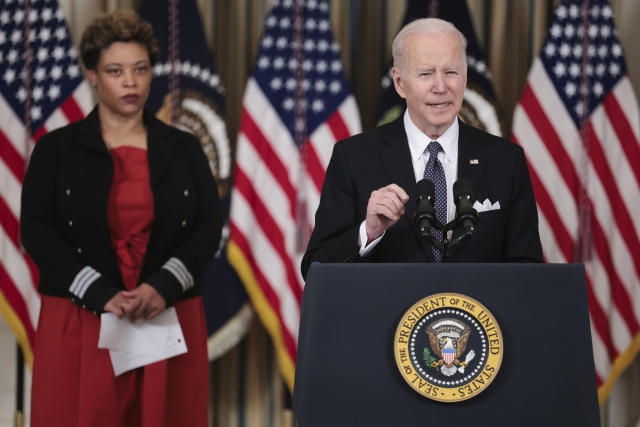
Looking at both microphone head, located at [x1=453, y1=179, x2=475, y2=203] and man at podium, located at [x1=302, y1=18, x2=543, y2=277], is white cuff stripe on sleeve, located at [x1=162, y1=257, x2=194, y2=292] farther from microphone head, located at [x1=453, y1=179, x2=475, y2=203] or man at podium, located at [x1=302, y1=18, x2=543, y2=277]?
microphone head, located at [x1=453, y1=179, x2=475, y2=203]

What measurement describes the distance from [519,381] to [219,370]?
2.65m

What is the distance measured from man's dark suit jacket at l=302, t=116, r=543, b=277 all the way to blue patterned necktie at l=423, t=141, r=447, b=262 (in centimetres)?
3

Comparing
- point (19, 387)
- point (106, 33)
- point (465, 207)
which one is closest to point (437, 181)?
point (465, 207)

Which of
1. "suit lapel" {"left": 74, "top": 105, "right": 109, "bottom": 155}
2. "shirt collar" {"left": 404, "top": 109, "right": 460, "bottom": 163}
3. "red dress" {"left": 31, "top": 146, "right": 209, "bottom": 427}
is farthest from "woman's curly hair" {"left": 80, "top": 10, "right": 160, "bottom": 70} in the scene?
"shirt collar" {"left": 404, "top": 109, "right": 460, "bottom": 163}

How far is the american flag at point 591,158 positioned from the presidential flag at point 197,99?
60.6 inches

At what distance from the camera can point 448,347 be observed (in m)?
1.03

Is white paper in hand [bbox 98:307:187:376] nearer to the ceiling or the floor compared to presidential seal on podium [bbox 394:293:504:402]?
nearer to the floor

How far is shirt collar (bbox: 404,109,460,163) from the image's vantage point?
1558mm

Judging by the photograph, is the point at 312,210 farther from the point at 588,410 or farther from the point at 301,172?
the point at 588,410

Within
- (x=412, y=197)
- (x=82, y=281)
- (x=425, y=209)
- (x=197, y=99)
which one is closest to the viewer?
(x=425, y=209)

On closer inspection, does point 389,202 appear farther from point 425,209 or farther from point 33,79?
point 33,79

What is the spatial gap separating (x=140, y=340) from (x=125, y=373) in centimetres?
12

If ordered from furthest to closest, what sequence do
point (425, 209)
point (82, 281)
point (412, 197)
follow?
point (82, 281), point (412, 197), point (425, 209)

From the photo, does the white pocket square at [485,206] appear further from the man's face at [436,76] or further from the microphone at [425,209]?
the microphone at [425,209]
